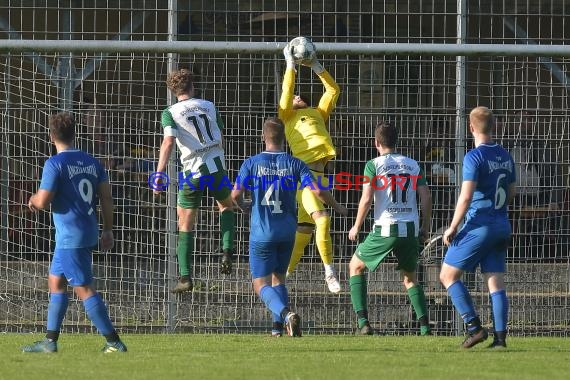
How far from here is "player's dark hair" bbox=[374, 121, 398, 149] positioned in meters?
12.1

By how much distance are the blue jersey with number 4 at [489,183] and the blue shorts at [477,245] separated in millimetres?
68

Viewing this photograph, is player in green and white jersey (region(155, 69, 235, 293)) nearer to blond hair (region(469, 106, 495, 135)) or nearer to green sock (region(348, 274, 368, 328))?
green sock (region(348, 274, 368, 328))

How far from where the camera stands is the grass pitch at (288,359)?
887 cm

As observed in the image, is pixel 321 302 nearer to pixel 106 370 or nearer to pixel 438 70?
pixel 438 70

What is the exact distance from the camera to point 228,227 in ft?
41.7

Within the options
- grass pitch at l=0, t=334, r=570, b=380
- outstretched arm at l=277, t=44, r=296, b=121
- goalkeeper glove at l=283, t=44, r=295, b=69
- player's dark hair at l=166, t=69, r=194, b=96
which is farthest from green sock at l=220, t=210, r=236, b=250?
goalkeeper glove at l=283, t=44, r=295, b=69

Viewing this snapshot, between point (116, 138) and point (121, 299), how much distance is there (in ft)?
5.61

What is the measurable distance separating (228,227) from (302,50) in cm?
185

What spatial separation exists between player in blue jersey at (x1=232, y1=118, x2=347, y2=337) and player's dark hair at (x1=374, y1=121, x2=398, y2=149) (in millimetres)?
778

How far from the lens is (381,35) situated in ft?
47.4

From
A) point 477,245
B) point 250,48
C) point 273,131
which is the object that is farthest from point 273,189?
point 477,245

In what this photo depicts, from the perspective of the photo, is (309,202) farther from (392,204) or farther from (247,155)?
(247,155)

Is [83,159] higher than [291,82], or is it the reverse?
[291,82]

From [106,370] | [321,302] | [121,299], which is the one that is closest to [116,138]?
[121,299]
